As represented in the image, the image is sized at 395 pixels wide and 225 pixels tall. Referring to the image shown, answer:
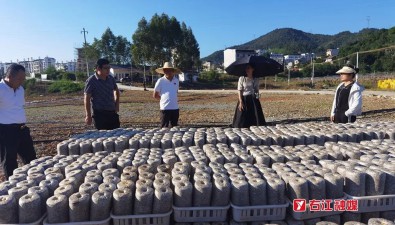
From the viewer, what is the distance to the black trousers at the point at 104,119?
4918mm

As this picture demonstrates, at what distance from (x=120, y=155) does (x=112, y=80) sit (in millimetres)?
2143

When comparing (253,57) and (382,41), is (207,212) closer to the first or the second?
(253,57)

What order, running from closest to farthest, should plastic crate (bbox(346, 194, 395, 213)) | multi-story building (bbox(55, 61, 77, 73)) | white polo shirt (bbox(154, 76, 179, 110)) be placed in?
plastic crate (bbox(346, 194, 395, 213))
white polo shirt (bbox(154, 76, 179, 110))
multi-story building (bbox(55, 61, 77, 73))

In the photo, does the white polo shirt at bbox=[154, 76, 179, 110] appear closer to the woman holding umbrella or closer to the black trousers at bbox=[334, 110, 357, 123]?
the woman holding umbrella

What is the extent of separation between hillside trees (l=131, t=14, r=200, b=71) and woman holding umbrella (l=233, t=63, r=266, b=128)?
39606 millimetres

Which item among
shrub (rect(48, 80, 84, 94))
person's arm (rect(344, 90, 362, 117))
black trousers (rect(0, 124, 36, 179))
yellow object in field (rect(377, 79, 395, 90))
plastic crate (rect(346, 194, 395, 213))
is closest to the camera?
plastic crate (rect(346, 194, 395, 213))

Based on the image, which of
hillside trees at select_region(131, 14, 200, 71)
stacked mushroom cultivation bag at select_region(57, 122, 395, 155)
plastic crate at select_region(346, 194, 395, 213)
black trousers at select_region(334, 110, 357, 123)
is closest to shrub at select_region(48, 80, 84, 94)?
hillside trees at select_region(131, 14, 200, 71)

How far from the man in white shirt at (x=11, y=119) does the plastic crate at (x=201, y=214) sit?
259 cm

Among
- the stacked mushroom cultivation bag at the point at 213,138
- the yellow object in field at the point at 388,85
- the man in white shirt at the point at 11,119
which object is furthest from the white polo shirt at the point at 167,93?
the yellow object in field at the point at 388,85

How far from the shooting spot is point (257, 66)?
19.2 ft

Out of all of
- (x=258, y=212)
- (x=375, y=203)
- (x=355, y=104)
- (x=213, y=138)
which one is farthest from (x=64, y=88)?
(x=375, y=203)

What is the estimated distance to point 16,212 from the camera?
2119 millimetres

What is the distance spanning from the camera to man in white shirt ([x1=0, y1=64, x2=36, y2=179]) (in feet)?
12.3

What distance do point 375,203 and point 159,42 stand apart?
43.9 meters
